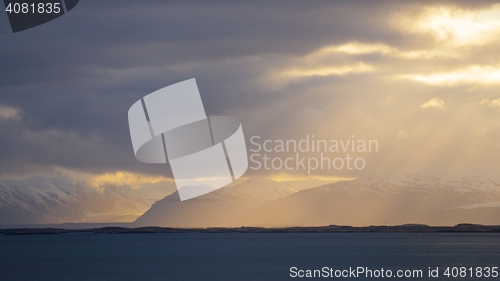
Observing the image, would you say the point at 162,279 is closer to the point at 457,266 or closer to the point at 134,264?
the point at 134,264

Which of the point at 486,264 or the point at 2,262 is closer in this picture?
the point at 486,264

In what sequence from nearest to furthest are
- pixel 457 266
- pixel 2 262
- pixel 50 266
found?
1. pixel 457 266
2. pixel 50 266
3. pixel 2 262

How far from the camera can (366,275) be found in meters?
70.5

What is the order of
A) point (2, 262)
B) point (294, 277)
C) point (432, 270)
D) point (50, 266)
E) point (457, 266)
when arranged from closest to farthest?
1. point (294, 277)
2. point (432, 270)
3. point (457, 266)
4. point (50, 266)
5. point (2, 262)

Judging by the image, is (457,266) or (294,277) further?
(457,266)

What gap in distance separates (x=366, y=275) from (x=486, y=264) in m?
24.4

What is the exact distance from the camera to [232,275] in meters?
72.4

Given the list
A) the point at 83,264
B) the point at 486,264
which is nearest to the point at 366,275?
the point at 486,264

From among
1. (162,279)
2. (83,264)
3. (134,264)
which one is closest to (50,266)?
(83,264)

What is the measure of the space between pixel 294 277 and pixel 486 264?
3165 centimetres

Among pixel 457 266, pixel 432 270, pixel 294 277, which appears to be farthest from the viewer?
pixel 457 266

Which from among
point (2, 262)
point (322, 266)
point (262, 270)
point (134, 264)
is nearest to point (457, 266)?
point (322, 266)

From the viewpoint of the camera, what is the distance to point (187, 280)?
6825 centimetres

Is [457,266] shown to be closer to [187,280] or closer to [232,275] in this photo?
[232,275]
